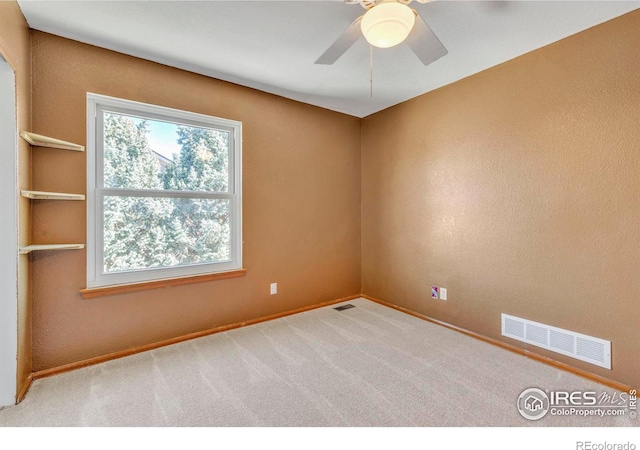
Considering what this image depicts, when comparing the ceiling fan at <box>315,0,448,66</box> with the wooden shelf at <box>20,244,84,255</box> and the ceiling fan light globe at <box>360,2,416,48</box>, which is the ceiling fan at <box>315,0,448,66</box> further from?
the wooden shelf at <box>20,244,84,255</box>

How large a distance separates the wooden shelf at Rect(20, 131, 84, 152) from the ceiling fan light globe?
2026mm

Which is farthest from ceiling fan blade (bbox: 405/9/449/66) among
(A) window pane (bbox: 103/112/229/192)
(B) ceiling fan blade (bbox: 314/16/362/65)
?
(A) window pane (bbox: 103/112/229/192)

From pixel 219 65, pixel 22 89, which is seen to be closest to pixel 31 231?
pixel 22 89

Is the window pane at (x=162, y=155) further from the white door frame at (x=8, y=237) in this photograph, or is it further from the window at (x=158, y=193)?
the white door frame at (x=8, y=237)

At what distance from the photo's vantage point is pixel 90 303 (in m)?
2.26

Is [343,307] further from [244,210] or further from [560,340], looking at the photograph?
[560,340]

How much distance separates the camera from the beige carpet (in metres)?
1.66

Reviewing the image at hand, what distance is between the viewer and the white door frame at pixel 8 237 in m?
1.70

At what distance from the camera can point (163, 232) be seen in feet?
8.48

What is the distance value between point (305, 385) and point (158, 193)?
1.89 meters

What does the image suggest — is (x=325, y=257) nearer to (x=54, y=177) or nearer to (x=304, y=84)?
(x=304, y=84)

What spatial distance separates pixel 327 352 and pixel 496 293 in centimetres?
152

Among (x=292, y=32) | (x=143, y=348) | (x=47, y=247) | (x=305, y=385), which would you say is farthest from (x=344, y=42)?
(x=143, y=348)

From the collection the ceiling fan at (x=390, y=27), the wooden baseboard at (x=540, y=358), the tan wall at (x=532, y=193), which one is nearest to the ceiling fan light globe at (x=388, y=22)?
the ceiling fan at (x=390, y=27)
